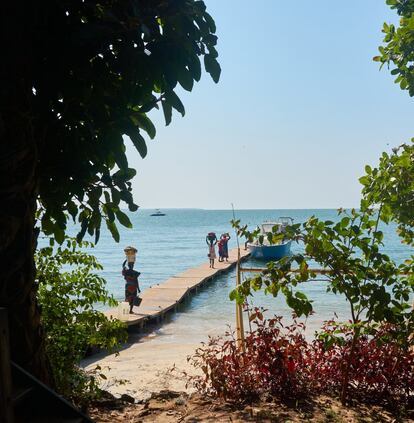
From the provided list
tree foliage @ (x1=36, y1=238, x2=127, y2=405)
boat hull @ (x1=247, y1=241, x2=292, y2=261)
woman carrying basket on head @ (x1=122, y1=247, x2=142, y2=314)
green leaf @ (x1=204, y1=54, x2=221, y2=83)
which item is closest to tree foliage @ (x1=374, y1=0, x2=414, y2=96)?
green leaf @ (x1=204, y1=54, x2=221, y2=83)

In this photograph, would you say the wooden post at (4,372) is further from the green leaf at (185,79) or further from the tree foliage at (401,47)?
the tree foliage at (401,47)

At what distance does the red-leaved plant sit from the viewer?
16.2ft

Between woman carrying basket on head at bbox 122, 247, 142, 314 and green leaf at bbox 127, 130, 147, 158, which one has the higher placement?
green leaf at bbox 127, 130, 147, 158

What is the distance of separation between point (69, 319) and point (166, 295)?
53.3ft

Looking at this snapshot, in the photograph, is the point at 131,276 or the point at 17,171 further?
the point at 131,276

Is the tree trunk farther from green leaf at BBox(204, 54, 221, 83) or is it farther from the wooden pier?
the wooden pier

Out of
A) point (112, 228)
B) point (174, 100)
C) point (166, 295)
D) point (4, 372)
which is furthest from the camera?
point (166, 295)

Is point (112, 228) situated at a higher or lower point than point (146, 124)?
lower

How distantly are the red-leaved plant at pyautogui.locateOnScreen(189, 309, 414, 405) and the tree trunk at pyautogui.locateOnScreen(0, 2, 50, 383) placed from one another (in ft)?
8.60

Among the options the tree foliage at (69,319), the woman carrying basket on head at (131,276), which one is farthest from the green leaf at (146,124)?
the woman carrying basket on head at (131,276)

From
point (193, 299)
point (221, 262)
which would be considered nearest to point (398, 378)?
point (193, 299)

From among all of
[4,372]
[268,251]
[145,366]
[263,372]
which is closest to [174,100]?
[4,372]

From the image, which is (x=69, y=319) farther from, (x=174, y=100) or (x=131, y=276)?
(x=131, y=276)

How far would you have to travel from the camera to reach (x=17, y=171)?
10.1ft
